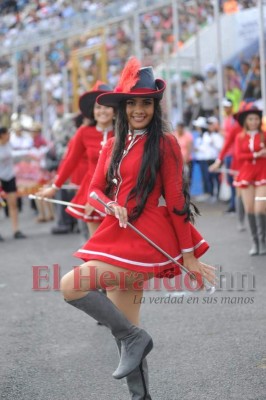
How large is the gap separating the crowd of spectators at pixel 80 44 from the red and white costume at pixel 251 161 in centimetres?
550

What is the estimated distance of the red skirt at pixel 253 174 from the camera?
30.8 feet

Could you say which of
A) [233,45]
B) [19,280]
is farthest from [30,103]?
[19,280]

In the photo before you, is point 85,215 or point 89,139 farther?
point 89,139

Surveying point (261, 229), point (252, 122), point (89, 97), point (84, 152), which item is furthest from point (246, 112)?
point (89, 97)

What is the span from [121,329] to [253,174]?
227 inches

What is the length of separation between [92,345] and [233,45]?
1219cm

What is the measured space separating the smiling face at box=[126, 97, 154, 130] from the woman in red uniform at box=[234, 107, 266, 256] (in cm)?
535

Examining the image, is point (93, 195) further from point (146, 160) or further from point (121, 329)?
point (121, 329)

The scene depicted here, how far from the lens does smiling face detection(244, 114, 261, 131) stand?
9.37 m

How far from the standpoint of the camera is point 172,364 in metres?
5.07

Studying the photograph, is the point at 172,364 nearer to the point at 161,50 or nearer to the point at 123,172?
the point at 123,172

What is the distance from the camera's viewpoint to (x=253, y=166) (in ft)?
30.9

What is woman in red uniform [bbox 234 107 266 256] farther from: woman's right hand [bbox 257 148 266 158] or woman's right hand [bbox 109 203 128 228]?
woman's right hand [bbox 109 203 128 228]

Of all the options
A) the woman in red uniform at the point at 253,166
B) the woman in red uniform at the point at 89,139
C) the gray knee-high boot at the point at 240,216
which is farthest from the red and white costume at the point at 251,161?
the woman in red uniform at the point at 89,139
